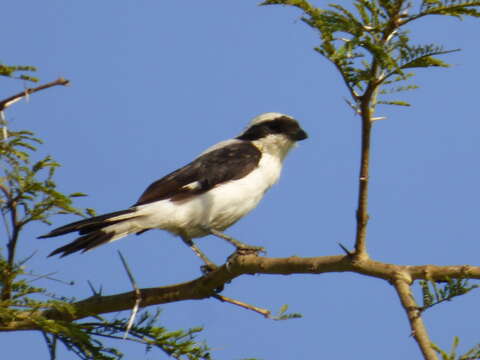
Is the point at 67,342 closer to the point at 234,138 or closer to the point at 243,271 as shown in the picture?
the point at 243,271

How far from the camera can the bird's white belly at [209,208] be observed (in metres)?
5.62

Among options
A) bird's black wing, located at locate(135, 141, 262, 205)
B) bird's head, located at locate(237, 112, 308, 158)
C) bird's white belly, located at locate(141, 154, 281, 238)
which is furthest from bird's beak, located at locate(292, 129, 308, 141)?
bird's white belly, located at locate(141, 154, 281, 238)

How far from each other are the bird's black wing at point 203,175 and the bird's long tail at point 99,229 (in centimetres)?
30

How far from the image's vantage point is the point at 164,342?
12.3ft

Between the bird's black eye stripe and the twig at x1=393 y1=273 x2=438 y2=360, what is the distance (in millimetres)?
3517

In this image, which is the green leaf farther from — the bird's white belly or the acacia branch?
the bird's white belly

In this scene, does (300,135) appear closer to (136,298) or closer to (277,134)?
(277,134)

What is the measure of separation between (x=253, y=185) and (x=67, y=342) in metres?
2.44

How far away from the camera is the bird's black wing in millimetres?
5734

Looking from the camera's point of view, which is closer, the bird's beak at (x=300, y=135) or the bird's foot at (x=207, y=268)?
the bird's foot at (x=207, y=268)

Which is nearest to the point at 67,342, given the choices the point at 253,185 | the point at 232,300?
the point at 232,300

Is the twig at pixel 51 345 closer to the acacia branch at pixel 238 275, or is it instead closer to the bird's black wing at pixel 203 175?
the acacia branch at pixel 238 275

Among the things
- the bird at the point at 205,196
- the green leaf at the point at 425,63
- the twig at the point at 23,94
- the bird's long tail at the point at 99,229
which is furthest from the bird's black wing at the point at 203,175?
the green leaf at the point at 425,63

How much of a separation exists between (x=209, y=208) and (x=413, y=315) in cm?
297
